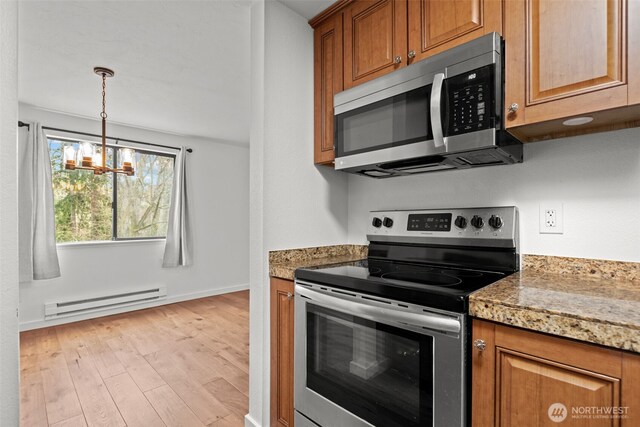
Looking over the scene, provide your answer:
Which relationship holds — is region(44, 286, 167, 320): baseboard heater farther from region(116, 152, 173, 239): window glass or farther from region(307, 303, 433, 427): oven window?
region(307, 303, 433, 427): oven window

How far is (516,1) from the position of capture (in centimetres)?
116

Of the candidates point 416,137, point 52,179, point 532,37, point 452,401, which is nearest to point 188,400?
point 452,401

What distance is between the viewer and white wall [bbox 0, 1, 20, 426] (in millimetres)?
820

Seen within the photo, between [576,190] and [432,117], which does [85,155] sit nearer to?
[432,117]

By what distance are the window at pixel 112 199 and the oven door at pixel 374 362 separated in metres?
3.55

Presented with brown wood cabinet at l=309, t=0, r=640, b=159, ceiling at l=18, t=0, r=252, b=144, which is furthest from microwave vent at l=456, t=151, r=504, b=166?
ceiling at l=18, t=0, r=252, b=144

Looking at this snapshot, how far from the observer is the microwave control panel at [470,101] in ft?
3.88

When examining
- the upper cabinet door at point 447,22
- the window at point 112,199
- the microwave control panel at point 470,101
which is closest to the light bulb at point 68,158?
the window at point 112,199

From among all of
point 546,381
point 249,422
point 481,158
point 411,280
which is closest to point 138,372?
point 249,422

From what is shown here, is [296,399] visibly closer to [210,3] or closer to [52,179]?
[210,3]

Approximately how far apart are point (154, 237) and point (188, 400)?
112 inches

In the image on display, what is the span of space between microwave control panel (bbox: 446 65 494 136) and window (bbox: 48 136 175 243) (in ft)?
13.4

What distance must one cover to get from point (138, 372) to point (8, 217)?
207 centimetres

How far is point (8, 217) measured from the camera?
2.75 feet
